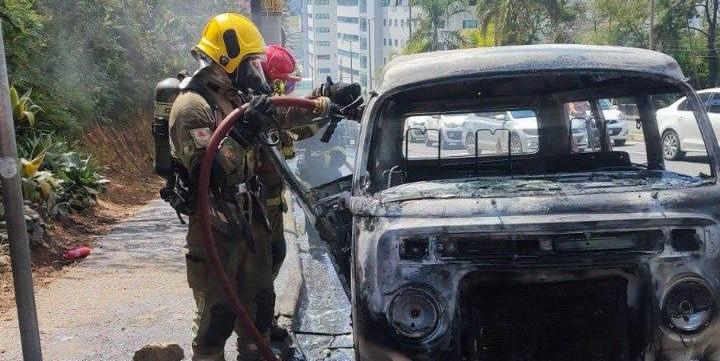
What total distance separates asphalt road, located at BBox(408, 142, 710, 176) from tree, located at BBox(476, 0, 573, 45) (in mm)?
43726

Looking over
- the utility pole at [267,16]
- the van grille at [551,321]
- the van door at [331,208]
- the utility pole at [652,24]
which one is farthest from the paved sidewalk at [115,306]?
the utility pole at [652,24]

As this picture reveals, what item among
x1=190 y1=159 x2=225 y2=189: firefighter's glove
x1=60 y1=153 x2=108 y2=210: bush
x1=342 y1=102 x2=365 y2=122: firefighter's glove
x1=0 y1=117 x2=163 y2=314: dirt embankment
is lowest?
x1=0 y1=117 x2=163 y2=314: dirt embankment

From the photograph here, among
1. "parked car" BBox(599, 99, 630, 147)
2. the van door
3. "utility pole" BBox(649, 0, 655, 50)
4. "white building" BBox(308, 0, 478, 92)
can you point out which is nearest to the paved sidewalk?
the van door

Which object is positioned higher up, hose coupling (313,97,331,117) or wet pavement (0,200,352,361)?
hose coupling (313,97,331,117)

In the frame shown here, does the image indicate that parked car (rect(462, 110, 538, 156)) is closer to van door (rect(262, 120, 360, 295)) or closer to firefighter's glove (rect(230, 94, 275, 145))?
van door (rect(262, 120, 360, 295))

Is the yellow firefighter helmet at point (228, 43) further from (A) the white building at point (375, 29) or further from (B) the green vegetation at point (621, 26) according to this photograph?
(A) the white building at point (375, 29)

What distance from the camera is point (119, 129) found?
1631 centimetres

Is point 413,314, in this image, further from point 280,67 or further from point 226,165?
point 280,67

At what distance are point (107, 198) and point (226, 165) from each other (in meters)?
8.04

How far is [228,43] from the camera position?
4680 mm

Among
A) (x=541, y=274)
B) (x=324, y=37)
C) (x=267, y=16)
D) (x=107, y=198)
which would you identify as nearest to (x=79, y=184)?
(x=107, y=198)

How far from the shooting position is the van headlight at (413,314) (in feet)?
11.0

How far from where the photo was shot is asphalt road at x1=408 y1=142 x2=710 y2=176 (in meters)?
4.11

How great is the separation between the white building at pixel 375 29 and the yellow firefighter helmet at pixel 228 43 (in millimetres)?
63676
